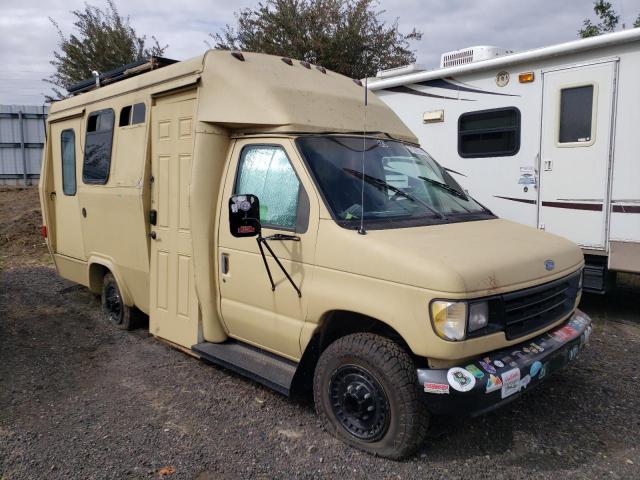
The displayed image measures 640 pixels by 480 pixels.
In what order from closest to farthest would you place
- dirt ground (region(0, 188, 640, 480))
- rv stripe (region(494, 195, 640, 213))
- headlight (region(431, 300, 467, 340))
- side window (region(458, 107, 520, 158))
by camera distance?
headlight (region(431, 300, 467, 340)) → dirt ground (region(0, 188, 640, 480)) → rv stripe (region(494, 195, 640, 213)) → side window (region(458, 107, 520, 158))

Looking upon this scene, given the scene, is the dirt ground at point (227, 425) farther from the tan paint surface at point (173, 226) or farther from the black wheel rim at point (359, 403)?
the tan paint surface at point (173, 226)

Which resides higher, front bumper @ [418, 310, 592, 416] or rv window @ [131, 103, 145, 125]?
rv window @ [131, 103, 145, 125]

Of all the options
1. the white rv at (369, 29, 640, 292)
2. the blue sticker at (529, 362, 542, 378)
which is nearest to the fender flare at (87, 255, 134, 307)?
the blue sticker at (529, 362, 542, 378)

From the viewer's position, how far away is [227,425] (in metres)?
3.99

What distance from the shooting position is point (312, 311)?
3801 millimetres

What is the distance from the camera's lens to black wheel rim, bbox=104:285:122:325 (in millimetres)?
6227

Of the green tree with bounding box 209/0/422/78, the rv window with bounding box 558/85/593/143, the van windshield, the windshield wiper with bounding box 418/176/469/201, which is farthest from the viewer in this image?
the green tree with bounding box 209/0/422/78

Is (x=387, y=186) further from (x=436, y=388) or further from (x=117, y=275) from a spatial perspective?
(x=117, y=275)

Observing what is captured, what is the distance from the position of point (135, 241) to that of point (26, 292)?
337 centimetres

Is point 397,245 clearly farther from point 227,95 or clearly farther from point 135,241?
point 135,241

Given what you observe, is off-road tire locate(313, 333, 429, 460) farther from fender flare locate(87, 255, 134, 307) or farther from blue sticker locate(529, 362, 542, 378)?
fender flare locate(87, 255, 134, 307)

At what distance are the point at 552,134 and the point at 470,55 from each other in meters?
1.55

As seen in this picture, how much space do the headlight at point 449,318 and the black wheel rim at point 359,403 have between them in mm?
602

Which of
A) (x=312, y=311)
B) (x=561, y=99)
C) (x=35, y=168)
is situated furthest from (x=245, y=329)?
(x=35, y=168)
